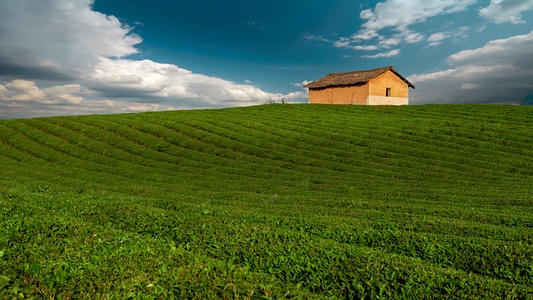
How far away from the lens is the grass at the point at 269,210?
6.83 meters

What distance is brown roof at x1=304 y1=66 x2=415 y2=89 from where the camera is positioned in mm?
62013

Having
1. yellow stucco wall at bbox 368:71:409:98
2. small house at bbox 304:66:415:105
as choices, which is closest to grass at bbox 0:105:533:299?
small house at bbox 304:66:415:105

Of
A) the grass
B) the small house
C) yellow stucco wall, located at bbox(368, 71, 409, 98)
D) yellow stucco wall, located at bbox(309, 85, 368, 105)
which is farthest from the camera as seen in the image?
yellow stucco wall, located at bbox(309, 85, 368, 105)

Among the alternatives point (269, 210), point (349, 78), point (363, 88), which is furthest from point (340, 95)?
point (269, 210)

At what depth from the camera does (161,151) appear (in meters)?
33.9

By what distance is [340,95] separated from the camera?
66.0m

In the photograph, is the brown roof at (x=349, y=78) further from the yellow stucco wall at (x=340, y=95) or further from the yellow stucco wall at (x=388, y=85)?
the yellow stucco wall at (x=340, y=95)

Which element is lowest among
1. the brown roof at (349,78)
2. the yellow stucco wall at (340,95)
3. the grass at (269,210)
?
the grass at (269,210)

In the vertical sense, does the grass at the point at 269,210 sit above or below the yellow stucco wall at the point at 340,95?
below

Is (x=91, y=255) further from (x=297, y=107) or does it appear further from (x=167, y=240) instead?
(x=297, y=107)

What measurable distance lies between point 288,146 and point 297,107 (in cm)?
2726

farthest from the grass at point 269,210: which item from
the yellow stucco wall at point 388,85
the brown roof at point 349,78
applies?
the brown roof at point 349,78

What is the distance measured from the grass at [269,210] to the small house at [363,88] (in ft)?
68.2

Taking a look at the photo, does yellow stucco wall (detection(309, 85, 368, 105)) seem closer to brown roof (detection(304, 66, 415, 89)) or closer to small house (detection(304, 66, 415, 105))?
small house (detection(304, 66, 415, 105))
